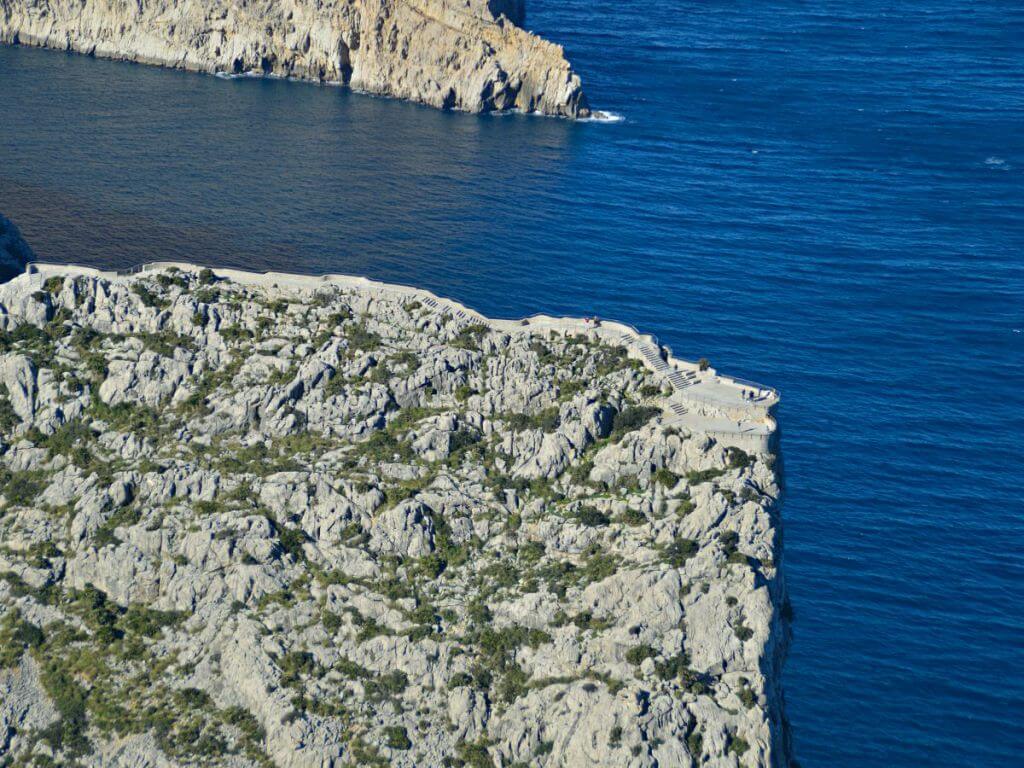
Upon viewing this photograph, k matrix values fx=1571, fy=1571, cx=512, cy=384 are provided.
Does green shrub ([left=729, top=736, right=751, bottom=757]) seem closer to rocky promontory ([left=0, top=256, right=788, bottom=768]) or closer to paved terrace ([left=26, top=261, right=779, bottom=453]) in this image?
rocky promontory ([left=0, top=256, right=788, bottom=768])

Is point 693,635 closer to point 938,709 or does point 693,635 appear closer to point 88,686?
point 938,709

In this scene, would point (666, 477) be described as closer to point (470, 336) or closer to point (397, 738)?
point (470, 336)

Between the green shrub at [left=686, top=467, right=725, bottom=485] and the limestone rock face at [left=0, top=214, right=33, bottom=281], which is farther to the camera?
the limestone rock face at [left=0, top=214, right=33, bottom=281]

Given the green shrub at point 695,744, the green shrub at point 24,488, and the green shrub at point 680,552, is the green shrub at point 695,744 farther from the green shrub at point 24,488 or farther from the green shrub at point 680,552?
the green shrub at point 24,488

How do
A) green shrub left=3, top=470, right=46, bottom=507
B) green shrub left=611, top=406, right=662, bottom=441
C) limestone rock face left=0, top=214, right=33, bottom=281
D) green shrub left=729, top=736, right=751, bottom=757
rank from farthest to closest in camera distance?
limestone rock face left=0, top=214, right=33, bottom=281 → green shrub left=3, top=470, right=46, bottom=507 → green shrub left=611, top=406, right=662, bottom=441 → green shrub left=729, top=736, right=751, bottom=757

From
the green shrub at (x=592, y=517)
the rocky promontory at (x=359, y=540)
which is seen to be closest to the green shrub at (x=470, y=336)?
the rocky promontory at (x=359, y=540)

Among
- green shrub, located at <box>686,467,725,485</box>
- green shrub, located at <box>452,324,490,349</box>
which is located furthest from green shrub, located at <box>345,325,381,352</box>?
green shrub, located at <box>686,467,725,485</box>
